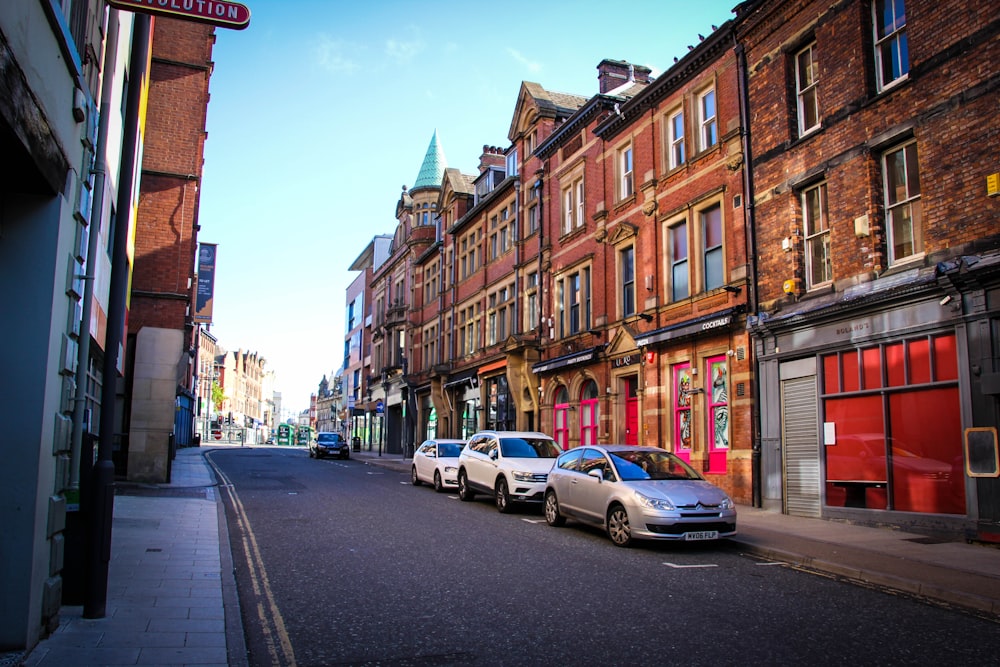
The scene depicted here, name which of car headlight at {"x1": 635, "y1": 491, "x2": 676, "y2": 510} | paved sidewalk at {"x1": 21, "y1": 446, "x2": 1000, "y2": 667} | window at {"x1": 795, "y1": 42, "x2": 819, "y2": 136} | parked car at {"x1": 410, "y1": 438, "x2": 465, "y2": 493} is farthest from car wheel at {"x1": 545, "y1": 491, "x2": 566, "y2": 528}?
window at {"x1": 795, "y1": 42, "x2": 819, "y2": 136}

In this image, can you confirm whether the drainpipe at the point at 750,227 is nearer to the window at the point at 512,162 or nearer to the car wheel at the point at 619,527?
the car wheel at the point at 619,527

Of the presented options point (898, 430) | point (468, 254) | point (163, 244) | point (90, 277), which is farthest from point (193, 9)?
point (468, 254)

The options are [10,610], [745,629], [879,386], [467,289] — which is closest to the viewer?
[10,610]

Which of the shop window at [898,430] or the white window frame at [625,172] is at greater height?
the white window frame at [625,172]

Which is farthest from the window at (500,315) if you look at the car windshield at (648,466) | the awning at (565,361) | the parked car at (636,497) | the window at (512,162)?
the car windshield at (648,466)

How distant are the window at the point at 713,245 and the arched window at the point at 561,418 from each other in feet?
27.9

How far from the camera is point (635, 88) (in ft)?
87.8

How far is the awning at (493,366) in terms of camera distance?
30.5m

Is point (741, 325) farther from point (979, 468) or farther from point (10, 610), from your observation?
point (10, 610)

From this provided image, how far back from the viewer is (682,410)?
20016 mm

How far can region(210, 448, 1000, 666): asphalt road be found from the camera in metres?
5.98

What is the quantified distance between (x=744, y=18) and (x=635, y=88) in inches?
349

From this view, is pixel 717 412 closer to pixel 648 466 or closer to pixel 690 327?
pixel 690 327

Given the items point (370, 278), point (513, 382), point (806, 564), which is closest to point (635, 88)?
point (513, 382)
